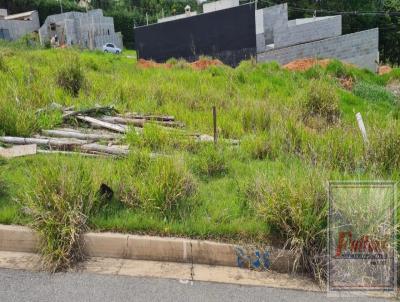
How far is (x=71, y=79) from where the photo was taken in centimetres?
951

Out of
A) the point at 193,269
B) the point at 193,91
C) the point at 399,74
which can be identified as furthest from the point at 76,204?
the point at 399,74

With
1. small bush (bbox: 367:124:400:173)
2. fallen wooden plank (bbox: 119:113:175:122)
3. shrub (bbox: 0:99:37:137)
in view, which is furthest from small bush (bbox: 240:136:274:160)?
shrub (bbox: 0:99:37:137)

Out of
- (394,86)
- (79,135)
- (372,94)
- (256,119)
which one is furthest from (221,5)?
(79,135)

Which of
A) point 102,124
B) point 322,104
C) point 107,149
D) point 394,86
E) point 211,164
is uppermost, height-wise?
point 394,86

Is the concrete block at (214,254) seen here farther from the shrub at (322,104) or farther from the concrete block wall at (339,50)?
the concrete block wall at (339,50)

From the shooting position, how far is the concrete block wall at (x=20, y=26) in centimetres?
4353

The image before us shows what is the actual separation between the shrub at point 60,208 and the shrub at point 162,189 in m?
0.39

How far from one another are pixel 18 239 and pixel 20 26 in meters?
50.0

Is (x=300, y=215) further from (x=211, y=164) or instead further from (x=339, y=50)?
(x=339, y=50)

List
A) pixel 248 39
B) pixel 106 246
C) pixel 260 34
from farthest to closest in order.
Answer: pixel 260 34 < pixel 248 39 < pixel 106 246

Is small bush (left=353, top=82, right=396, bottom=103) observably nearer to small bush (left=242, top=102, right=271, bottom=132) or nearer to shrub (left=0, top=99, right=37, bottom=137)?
small bush (left=242, top=102, right=271, bottom=132)

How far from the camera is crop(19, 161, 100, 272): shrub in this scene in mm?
3480

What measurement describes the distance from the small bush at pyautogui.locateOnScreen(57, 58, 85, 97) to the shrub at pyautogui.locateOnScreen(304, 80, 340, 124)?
5736mm

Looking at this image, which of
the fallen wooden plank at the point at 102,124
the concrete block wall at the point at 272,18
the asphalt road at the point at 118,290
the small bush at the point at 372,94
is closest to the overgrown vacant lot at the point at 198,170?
the asphalt road at the point at 118,290
